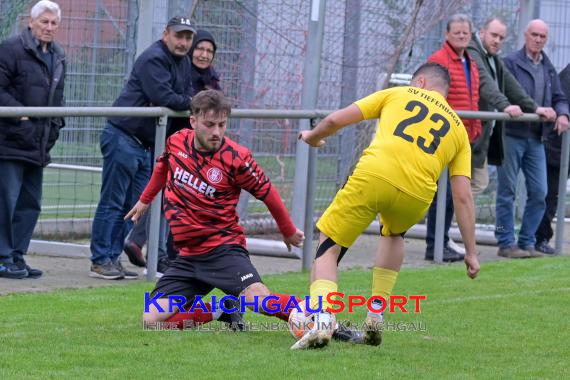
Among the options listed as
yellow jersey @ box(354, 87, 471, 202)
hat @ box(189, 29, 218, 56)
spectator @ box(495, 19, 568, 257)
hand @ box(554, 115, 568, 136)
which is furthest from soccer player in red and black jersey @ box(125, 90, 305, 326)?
hand @ box(554, 115, 568, 136)

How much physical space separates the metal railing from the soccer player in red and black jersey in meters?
1.54

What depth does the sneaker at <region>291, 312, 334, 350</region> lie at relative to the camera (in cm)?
657

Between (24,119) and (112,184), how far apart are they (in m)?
0.85

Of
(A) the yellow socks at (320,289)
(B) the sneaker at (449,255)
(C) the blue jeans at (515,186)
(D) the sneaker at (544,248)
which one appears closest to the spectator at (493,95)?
(C) the blue jeans at (515,186)

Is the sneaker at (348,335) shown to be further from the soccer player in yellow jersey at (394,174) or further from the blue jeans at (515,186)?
the blue jeans at (515,186)

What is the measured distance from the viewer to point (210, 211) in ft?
23.9

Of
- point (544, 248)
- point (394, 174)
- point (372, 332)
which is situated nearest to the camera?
point (394, 174)

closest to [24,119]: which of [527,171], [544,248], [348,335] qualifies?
[348,335]

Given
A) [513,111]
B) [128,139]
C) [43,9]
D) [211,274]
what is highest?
[43,9]

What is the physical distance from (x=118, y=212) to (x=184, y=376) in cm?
389

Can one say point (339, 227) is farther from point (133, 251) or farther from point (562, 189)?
point (562, 189)

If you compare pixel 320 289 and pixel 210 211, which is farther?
pixel 210 211

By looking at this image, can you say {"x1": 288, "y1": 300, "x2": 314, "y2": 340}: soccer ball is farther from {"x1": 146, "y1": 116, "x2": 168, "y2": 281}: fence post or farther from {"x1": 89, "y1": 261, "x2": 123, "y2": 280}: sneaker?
{"x1": 89, "y1": 261, "x2": 123, "y2": 280}: sneaker

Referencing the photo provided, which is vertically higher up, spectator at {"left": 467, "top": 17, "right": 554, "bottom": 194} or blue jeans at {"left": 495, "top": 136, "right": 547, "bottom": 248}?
spectator at {"left": 467, "top": 17, "right": 554, "bottom": 194}
